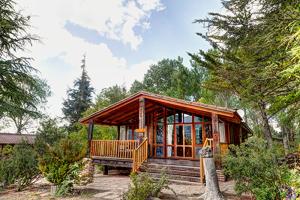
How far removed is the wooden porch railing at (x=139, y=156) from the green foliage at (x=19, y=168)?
385 cm

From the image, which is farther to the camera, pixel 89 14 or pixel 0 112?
pixel 89 14

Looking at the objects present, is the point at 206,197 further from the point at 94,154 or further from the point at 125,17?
the point at 125,17

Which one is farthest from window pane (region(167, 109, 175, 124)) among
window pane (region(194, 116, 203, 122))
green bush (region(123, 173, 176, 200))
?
green bush (region(123, 173, 176, 200))

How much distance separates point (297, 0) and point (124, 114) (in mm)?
10304

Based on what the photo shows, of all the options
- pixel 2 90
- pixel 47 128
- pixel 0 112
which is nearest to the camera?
pixel 0 112

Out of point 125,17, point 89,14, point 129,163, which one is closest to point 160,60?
point 125,17

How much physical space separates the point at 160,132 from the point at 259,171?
7.62 metres

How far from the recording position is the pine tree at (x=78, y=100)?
26.1 meters

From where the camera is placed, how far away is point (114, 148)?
11203 millimetres

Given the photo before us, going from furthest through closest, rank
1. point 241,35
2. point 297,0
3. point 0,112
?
point 0,112
point 241,35
point 297,0

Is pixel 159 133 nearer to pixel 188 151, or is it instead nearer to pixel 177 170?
pixel 188 151

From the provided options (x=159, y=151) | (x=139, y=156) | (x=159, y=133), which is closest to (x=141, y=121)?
(x=139, y=156)

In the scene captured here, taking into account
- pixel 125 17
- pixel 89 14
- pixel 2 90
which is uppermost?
pixel 125 17

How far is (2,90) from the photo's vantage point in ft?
30.9
